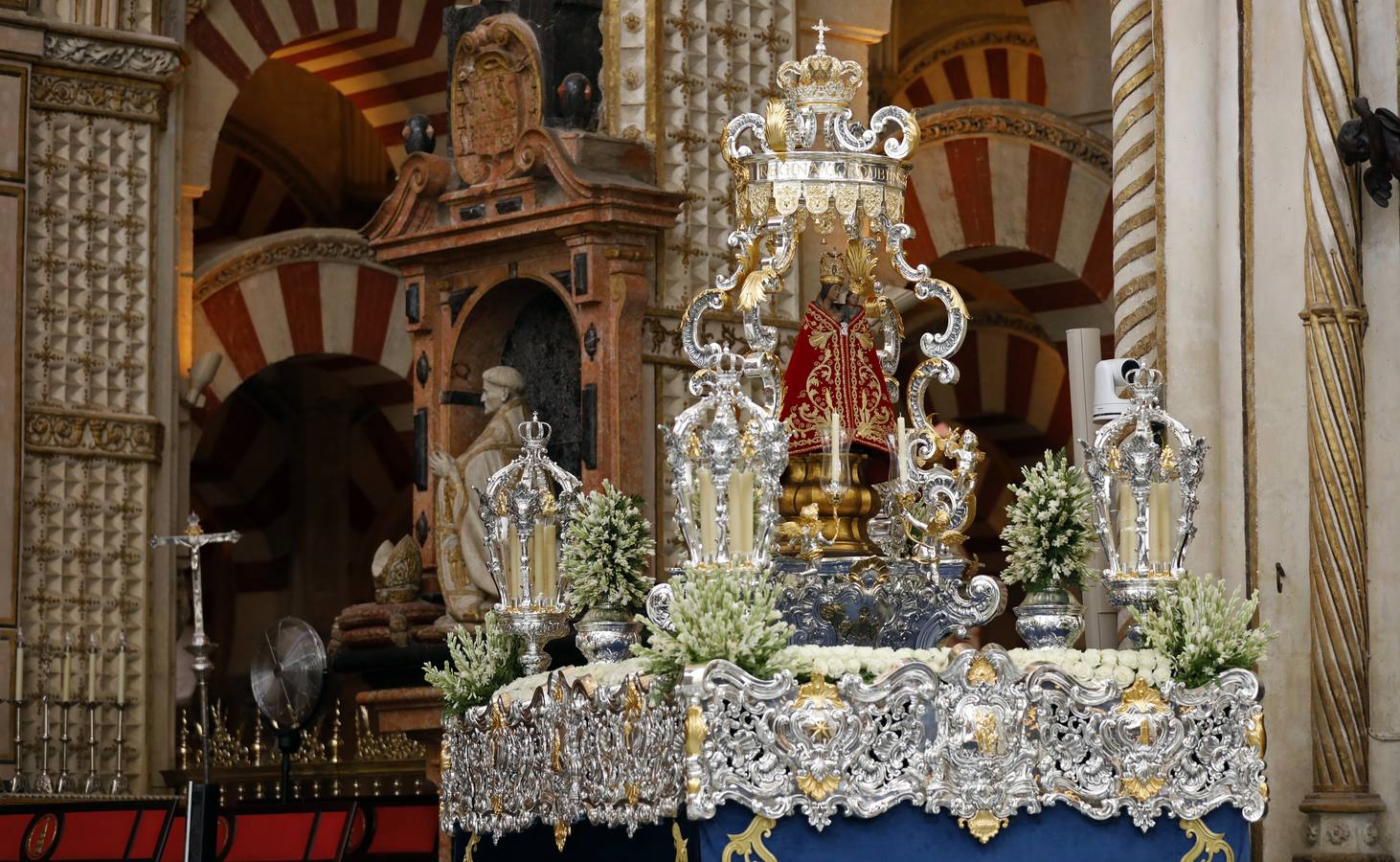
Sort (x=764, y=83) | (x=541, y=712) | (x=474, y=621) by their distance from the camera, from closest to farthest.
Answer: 1. (x=541, y=712)
2. (x=474, y=621)
3. (x=764, y=83)

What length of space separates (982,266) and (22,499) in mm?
4605

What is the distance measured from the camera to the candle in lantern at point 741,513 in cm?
657

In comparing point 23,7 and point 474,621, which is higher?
point 23,7

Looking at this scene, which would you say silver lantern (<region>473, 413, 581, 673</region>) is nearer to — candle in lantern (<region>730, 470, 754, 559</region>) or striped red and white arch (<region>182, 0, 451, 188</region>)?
candle in lantern (<region>730, 470, 754, 559</region>)

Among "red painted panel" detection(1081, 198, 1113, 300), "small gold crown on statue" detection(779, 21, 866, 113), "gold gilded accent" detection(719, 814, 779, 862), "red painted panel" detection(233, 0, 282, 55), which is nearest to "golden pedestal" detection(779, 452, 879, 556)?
"small gold crown on statue" detection(779, 21, 866, 113)

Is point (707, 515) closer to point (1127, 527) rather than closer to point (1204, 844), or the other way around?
point (1127, 527)

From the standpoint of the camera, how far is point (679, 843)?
21.1 ft

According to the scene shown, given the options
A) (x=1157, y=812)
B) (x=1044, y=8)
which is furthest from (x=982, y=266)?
(x=1157, y=812)

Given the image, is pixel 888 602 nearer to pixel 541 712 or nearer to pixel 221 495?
pixel 541 712

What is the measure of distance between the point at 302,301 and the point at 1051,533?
6.36 metres

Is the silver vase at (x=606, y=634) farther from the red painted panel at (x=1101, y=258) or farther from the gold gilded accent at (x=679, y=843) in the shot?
the red painted panel at (x=1101, y=258)

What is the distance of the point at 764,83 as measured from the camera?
1148 centimetres

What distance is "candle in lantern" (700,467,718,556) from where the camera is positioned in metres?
6.56

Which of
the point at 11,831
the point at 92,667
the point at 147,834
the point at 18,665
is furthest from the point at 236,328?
the point at 147,834
